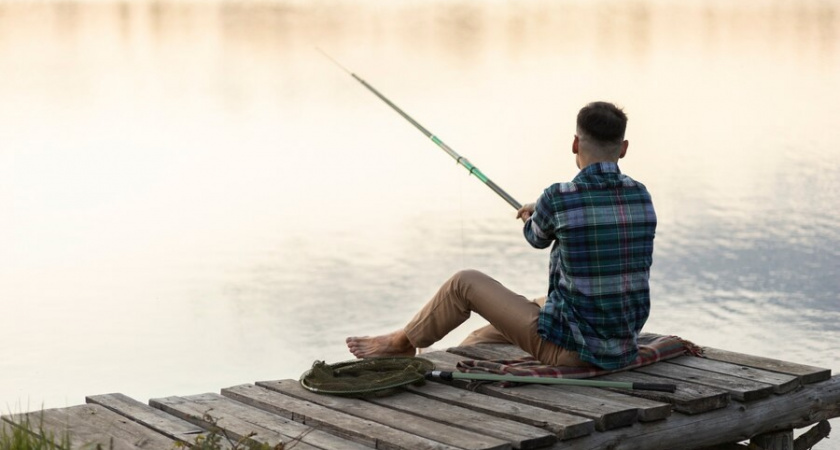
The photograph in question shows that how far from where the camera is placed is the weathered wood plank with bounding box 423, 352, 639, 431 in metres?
3.72

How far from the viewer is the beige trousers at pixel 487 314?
4.16m

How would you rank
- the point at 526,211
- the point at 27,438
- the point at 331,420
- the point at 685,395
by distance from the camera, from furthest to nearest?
the point at 526,211 < the point at 685,395 < the point at 331,420 < the point at 27,438

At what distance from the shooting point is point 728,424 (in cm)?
405

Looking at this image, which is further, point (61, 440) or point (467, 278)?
point (467, 278)

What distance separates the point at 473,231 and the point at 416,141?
276cm

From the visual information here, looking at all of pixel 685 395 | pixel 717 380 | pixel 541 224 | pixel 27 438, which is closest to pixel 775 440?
pixel 717 380

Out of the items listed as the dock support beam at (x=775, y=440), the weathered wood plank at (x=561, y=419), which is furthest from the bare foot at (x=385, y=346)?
the dock support beam at (x=775, y=440)

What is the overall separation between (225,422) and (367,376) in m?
0.56

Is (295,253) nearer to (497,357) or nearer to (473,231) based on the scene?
(473,231)

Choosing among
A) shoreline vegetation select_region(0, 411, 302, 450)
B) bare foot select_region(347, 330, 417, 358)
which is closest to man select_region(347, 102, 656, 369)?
bare foot select_region(347, 330, 417, 358)

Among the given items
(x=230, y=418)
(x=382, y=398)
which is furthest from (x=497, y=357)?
(x=230, y=418)

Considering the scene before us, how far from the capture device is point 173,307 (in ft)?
22.9

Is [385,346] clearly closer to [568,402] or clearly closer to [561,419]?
[568,402]

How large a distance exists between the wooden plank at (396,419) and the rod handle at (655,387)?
2.02ft
